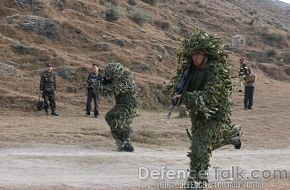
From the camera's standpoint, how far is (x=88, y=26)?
3033 cm

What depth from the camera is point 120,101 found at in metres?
13.2

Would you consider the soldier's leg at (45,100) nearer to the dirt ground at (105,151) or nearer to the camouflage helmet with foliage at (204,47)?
the dirt ground at (105,151)

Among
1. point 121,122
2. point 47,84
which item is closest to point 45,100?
point 47,84

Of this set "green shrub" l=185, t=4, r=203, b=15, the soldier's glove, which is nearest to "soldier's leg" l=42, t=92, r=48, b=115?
the soldier's glove

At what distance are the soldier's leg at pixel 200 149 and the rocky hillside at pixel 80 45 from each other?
13.1 metres

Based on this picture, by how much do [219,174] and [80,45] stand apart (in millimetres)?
19059

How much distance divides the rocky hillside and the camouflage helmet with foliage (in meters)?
12.8

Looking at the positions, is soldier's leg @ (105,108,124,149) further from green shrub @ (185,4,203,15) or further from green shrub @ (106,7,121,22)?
green shrub @ (185,4,203,15)

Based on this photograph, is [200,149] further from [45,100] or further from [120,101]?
[45,100]

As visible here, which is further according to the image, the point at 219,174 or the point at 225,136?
the point at 219,174

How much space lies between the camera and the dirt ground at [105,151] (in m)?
9.45

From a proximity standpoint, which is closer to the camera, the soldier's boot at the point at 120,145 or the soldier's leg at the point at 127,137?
the soldier's leg at the point at 127,137

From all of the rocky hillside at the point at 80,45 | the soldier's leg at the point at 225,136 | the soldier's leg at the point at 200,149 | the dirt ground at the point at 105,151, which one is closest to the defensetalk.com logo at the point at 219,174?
the dirt ground at the point at 105,151

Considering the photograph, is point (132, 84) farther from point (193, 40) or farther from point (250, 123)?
point (250, 123)
